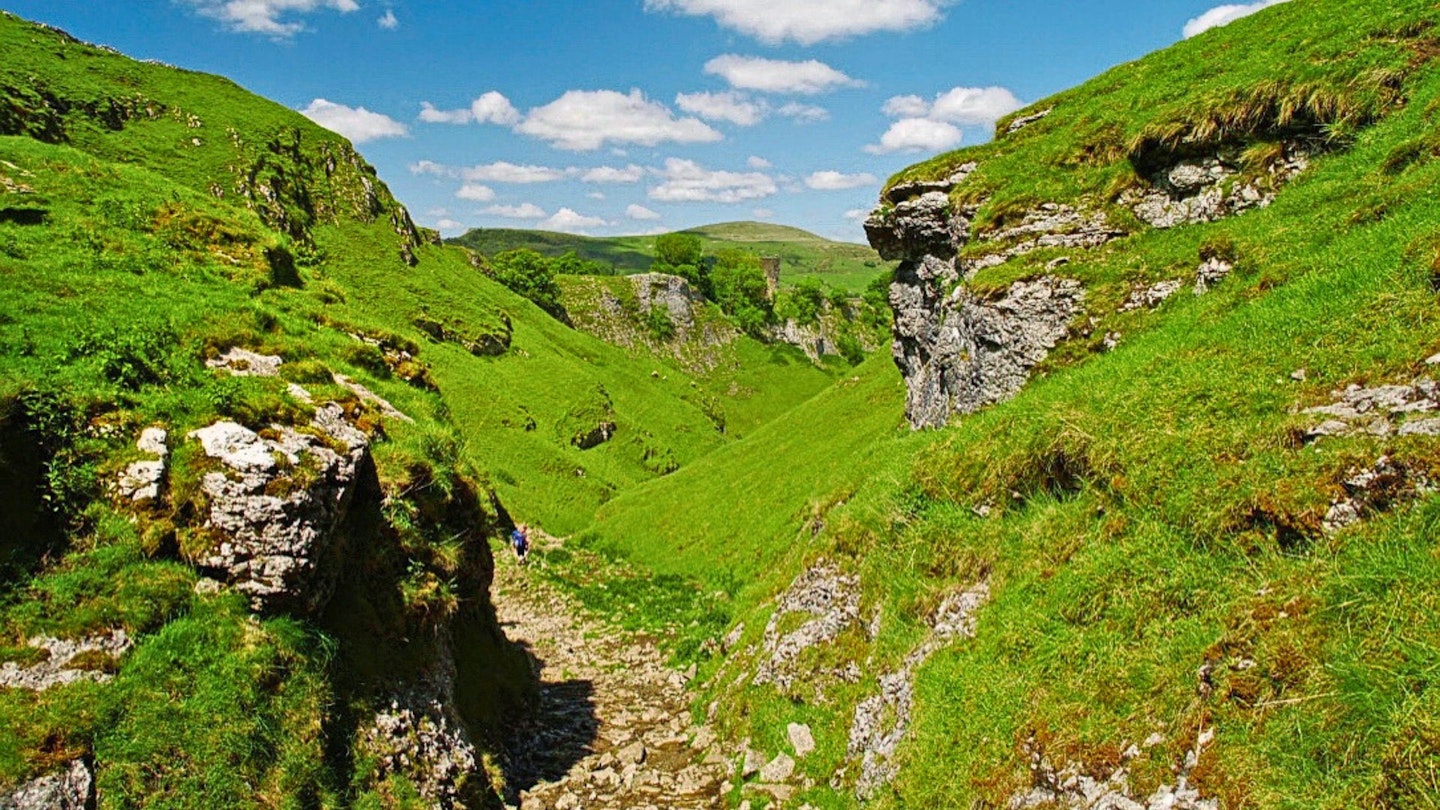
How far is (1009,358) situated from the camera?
1973cm

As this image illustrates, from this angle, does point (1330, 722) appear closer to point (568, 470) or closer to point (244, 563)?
point (244, 563)

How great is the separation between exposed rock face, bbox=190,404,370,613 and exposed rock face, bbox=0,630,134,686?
158 centimetres

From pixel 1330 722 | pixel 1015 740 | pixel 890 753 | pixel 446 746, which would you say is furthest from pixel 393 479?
pixel 1330 722

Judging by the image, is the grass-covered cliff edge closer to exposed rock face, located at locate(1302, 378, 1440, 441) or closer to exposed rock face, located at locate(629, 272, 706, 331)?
exposed rock face, located at locate(1302, 378, 1440, 441)

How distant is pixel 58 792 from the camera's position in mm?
7996

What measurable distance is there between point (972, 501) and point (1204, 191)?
515 inches

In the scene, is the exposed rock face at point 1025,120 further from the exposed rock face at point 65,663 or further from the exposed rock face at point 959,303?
the exposed rock face at point 65,663

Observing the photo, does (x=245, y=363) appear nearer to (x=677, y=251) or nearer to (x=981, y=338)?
(x=981, y=338)

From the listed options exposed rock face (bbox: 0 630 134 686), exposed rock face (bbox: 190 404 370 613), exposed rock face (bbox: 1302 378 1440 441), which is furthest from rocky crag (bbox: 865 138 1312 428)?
exposed rock face (bbox: 0 630 134 686)

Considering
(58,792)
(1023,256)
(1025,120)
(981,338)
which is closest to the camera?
(58,792)

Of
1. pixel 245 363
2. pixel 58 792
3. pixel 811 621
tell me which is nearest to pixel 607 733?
pixel 811 621

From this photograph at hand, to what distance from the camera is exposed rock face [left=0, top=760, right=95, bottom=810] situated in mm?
7754

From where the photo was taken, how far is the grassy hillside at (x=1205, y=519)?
682 centimetres

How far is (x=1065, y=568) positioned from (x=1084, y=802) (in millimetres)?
3693
